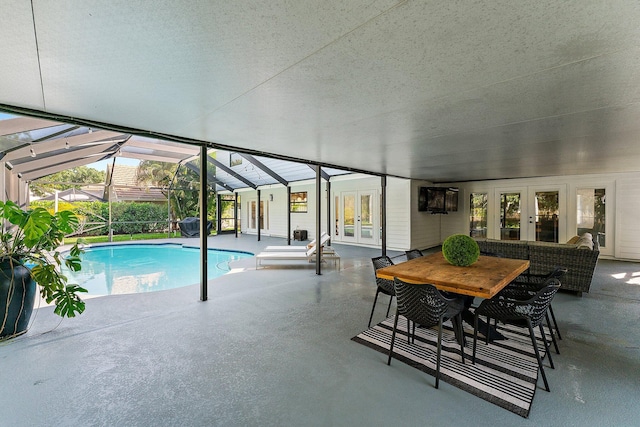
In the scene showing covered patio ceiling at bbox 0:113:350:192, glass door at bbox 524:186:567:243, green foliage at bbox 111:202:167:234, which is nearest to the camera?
covered patio ceiling at bbox 0:113:350:192

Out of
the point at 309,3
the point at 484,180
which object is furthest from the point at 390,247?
the point at 309,3

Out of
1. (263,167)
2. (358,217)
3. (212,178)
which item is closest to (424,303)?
(358,217)

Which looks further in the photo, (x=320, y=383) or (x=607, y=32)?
(x=320, y=383)

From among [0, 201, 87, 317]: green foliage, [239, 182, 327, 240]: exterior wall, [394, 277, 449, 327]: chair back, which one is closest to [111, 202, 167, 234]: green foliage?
[239, 182, 327, 240]: exterior wall

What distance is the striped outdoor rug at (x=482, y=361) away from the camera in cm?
Result: 212

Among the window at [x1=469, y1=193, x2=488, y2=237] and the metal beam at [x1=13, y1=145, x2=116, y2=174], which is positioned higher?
the metal beam at [x1=13, y1=145, x2=116, y2=174]

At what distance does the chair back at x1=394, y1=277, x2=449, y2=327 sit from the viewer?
91.7 inches

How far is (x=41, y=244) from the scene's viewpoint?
10.5 feet

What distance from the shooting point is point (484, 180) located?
397 inches

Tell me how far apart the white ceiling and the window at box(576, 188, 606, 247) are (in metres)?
5.94

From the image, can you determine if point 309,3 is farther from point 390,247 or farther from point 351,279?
point 390,247

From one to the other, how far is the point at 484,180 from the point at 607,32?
9.57m

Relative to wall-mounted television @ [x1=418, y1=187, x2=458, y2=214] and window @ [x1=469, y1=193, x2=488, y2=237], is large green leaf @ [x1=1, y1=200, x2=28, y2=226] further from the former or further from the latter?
window @ [x1=469, y1=193, x2=488, y2=237]

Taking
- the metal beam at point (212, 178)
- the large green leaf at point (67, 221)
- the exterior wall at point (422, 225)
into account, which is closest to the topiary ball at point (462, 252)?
the large green leaf at point (67, 221)
